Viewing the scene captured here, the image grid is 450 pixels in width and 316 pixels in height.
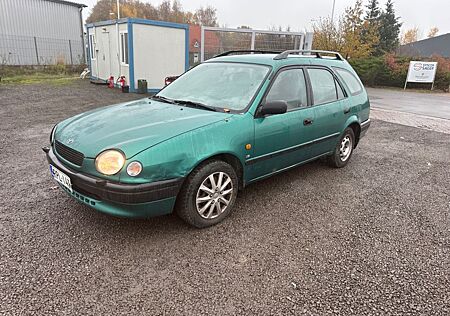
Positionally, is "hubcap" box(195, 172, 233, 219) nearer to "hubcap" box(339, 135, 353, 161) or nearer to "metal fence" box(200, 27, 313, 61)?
"hubcap" box(339, 135, 353, 161)

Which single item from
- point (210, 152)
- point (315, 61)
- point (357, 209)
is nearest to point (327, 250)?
point (357, 209)

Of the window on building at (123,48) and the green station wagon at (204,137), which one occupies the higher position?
the window on building at (123,48)

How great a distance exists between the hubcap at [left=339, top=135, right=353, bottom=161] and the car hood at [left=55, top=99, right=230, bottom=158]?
2533mm

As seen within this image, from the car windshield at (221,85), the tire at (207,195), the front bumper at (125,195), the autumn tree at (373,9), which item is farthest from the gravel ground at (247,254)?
the autumn tree at (373,9)

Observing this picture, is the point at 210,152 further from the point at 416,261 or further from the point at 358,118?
the point at 358,118

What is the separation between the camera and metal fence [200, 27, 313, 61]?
550 inches

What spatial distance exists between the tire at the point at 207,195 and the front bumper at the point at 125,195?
0.14m

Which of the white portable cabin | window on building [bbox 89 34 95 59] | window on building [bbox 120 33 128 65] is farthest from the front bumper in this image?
window on building [bbox 89 34 95 59]

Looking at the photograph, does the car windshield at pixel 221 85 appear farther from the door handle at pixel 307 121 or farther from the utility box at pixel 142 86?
the utility box at pixel 142 86

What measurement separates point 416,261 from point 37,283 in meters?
3.10

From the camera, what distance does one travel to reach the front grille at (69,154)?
2.75 m

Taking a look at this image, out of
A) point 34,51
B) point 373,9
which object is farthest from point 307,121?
point 373,9

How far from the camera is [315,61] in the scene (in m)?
4.40

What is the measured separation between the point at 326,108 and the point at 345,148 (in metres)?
1.09
